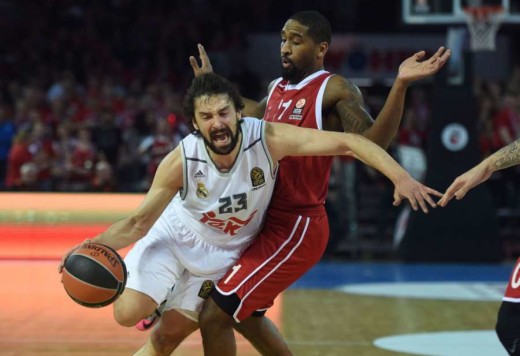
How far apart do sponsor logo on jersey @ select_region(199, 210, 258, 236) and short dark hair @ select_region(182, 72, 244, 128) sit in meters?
0.49

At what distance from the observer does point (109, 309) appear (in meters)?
8.90

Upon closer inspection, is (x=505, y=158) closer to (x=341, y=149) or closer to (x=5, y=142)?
(x=341, y=149)

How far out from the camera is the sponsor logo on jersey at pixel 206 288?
5543mm

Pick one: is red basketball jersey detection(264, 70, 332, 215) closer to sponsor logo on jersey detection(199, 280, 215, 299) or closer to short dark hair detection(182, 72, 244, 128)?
short dark hair detection(182, 72, 244, 128)

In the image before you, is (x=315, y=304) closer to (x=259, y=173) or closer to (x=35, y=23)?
(x=259, y=173)

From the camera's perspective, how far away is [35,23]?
18141 mm

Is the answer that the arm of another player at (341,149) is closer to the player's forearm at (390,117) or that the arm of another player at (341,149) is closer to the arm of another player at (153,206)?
the player's forearm at (390,117)

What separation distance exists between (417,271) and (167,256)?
7196mm

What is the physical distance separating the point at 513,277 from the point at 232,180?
1.38 m

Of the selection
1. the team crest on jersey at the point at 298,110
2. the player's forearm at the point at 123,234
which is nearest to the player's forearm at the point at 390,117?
the team crest on jersey at the point at 298,110

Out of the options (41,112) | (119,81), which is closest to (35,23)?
(119,81)

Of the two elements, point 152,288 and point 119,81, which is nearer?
point 152,288

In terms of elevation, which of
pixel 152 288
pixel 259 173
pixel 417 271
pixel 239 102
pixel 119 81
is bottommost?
pixel 417 271

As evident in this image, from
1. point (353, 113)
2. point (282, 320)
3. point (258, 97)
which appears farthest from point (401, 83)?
point (258, 97)
